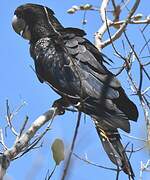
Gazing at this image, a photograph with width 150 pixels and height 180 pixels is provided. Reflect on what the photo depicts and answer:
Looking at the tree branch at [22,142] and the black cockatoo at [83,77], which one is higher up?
the black cockatoo at [83,77]

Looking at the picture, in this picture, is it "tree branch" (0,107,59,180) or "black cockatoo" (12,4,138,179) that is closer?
"tree branch" (0,107,59,180)

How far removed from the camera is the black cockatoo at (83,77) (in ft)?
13.4

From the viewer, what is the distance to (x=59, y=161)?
92.3 inches

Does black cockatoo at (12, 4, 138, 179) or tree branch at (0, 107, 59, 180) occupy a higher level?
black cockatoo at (12, 4, 138, 179)

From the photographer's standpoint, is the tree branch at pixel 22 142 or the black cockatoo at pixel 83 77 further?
the black cockatoo at pixel 83 77

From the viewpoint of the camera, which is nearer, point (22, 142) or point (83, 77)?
point (22, 142)

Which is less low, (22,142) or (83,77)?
(83,77)

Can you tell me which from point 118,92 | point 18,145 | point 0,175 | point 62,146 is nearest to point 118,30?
point 118,92

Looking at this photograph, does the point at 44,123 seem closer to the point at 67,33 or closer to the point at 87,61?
the point at 87,61

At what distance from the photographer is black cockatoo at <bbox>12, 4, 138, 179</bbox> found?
4.07m

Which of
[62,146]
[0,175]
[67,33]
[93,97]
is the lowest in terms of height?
[0,175]

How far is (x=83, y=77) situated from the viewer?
15.0 ft

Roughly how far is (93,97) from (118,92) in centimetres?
22

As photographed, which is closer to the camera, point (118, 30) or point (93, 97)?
point (118, 30)
